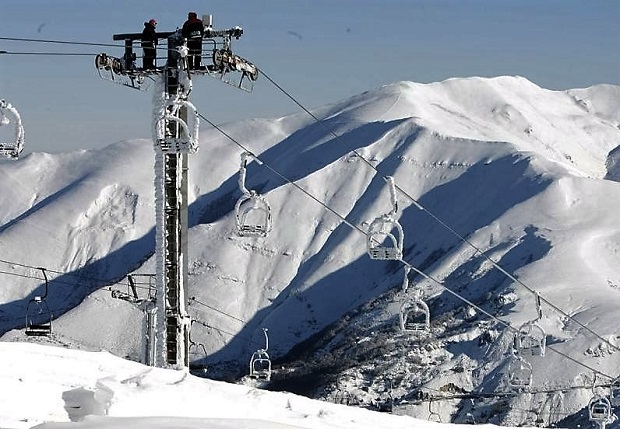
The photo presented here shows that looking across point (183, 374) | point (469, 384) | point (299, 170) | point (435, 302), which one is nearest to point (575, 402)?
point (469, 384)

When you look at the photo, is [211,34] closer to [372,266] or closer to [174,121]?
[174,121]

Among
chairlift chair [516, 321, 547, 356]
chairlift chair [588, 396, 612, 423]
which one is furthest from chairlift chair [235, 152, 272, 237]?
chairlift chair [588, 396, 612, 423]

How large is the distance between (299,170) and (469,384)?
81.9 meters

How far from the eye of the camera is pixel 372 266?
152m

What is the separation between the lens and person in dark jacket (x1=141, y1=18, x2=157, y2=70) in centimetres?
2650

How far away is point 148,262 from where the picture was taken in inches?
6201

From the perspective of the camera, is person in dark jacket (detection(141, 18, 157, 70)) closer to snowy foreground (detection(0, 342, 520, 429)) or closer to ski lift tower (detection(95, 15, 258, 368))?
ski lift tower (detection(95, 15, 258, 368))

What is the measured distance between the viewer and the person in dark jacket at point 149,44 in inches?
1043

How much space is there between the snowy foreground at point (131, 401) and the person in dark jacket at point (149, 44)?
10823 millimetres

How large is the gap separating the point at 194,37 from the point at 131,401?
12.7 m

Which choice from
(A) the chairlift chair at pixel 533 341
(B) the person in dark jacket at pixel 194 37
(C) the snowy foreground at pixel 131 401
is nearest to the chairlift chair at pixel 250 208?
(B) the person in dark jacket at pixel 194 37

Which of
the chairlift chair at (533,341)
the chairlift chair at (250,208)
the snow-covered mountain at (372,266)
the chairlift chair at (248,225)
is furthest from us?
the snow-covered mountain at (372,266)

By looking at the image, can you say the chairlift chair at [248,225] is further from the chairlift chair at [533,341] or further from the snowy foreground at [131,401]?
the chairlift chair at [533,341]

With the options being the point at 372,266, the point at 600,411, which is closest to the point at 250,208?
the point at 600,411
